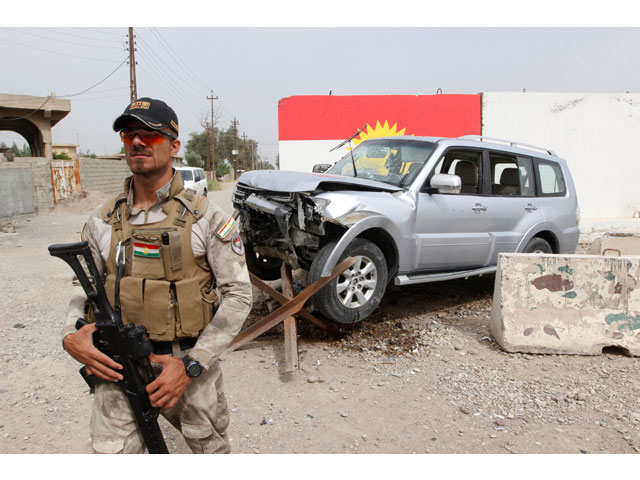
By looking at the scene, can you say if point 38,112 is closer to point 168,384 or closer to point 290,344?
point 290,344

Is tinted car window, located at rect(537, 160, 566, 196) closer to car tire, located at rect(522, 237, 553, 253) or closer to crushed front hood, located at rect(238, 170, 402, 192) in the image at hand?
car tire, located at rect(522, 237, 553, 253)

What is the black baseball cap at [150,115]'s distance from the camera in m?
1.77

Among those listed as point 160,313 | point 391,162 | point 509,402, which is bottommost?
point 509,402

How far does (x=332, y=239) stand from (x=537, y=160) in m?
3.23

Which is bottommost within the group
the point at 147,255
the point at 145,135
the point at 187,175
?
the point at 147,255

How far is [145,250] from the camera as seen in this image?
1828mm

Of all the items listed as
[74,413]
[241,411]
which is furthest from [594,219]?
[74,413]

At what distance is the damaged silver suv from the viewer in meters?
4.20

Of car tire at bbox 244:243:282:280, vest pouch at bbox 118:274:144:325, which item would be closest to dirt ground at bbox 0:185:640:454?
car tire at bbox 244:243:282:280

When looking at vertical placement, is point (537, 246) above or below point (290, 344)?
above

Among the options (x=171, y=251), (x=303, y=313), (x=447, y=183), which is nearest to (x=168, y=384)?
(x=171, y=251)

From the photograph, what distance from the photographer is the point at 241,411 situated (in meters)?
3.21

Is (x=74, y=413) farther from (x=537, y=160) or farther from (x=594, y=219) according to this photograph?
(x=594, y=219)

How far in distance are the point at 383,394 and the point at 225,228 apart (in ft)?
7.03
